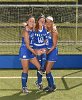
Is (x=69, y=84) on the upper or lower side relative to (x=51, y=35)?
lower

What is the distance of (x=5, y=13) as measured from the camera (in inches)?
515

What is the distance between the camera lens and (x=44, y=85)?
871 centimetres

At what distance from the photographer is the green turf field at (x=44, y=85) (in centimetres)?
773

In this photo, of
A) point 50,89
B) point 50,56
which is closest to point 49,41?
point 50,56

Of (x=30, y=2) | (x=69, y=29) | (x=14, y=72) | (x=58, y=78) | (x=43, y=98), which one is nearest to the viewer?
(x=43, y=98)

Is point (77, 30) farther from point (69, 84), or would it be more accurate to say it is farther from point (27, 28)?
point (27, 28)

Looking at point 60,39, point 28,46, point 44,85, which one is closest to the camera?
point 28,46

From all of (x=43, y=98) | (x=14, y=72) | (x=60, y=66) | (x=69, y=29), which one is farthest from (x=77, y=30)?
(x=43, y=98)

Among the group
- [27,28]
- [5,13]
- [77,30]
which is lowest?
[77,30]

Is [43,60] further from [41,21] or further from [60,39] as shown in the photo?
[60,39]

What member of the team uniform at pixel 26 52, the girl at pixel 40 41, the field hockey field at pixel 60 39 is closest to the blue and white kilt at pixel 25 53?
the team uniform at pixel 26 52

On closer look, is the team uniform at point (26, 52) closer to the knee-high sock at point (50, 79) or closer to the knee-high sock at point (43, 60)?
the knee-high sock at point (43, 60)

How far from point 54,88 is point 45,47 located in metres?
1.01

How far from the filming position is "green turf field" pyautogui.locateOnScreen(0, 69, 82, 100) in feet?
25.3
